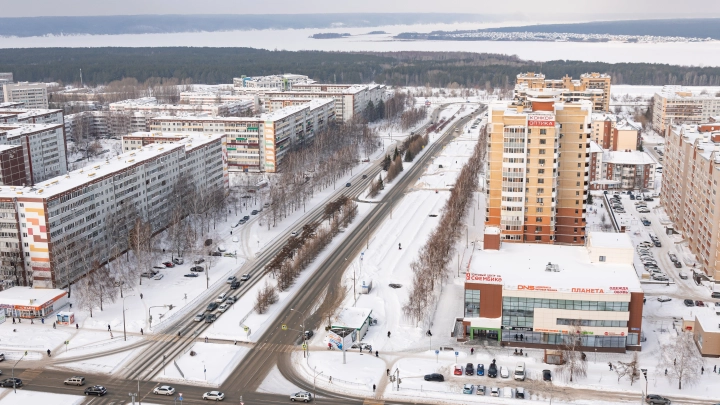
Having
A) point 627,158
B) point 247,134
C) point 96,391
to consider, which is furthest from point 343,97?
point 96,391

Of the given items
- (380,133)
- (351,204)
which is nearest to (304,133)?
(380,133)

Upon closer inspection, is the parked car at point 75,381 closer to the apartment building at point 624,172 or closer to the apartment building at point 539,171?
the apartment building at point 539,171

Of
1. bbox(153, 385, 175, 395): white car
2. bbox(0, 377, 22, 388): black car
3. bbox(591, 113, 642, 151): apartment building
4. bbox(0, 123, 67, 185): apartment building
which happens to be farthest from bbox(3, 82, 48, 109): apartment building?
bbox(153, 385, 175, 395): white car

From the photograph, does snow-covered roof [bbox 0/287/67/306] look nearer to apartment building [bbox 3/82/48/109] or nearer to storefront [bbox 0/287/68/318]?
storefront [bbox 0/287/68/318]

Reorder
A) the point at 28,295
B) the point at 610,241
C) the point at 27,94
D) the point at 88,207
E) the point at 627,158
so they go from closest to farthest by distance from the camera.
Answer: the point at 610,241 < the point at 28,295 < the point at 88,207 < the point at 627,158 < the point at 27,94

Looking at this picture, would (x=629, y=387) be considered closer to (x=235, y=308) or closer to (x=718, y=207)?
(x=718, y=207)

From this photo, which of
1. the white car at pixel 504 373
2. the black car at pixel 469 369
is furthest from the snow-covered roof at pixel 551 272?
the black car at pixel 469 369

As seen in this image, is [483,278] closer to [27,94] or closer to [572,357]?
[572,357]
